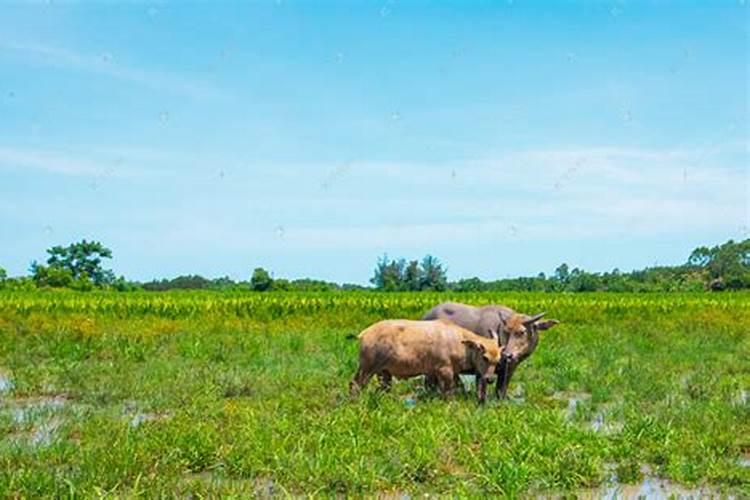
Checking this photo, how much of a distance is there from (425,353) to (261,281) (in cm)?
3483

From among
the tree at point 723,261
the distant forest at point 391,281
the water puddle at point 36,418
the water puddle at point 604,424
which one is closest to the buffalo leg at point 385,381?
the water puddle at point 604,424

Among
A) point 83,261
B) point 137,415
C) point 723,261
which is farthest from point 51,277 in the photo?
point 723,261

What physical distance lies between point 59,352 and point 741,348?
13.2 metres

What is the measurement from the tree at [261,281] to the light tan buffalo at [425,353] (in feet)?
112

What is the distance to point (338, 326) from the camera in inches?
846

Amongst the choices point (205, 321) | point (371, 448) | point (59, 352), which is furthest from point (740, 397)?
point (205, 321)

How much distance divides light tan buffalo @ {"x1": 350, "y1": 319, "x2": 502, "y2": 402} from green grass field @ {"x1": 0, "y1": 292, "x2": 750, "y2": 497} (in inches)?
13.4

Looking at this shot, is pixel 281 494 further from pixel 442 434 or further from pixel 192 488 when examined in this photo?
pixel 442 434

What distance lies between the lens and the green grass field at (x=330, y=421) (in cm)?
638

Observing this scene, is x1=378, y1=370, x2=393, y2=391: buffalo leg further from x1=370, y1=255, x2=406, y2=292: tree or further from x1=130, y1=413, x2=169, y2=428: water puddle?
x1=370, y1=255, x2=406, y2=292: tree

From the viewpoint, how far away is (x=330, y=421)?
8172 millimetres

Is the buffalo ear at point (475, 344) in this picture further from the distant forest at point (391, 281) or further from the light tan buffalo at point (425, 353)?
the distant forest at point (391, 281)

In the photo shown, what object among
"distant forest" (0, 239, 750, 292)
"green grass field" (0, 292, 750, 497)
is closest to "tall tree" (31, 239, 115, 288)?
"distant forest" (0, 239, 750, 292)

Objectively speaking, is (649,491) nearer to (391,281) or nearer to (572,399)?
(572,399)
